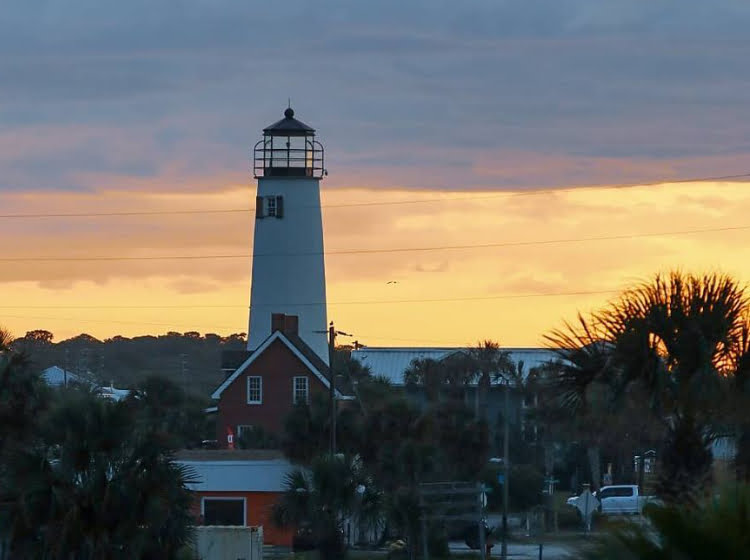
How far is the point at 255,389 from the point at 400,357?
4813cm

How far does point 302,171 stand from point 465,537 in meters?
26.6

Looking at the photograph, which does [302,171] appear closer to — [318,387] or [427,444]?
[318,387]

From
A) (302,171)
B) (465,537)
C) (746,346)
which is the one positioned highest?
(302,171)

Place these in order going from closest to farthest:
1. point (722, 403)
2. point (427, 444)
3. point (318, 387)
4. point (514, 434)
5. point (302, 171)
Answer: point (722, 403) < point (427, 444) < point (318, 387) < point (302, 171) < point (514, 434)

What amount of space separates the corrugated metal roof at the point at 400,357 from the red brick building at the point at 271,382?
127 feet

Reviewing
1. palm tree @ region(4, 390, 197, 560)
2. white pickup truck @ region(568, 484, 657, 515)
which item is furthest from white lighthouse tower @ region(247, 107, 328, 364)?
palm tree @ region(4, 390, 197, 560)

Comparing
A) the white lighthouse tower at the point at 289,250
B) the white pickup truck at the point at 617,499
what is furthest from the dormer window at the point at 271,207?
the white pickup truck at the point at 617,499

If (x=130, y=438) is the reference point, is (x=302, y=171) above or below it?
above

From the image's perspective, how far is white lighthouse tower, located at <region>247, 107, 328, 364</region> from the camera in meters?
78.8

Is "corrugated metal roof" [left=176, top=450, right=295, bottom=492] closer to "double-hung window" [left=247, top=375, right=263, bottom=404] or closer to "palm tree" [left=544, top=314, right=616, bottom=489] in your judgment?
"double-hung window" [left=247, top=375, right=263, bottom=404]

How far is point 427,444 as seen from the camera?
56.9 meters

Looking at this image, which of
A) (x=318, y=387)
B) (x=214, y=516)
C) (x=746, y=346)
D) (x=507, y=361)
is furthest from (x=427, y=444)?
(x=507, y=361)

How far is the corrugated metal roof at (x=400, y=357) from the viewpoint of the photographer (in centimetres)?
11775

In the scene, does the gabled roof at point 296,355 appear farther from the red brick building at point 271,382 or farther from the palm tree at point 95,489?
the palm tree at point 95,489
